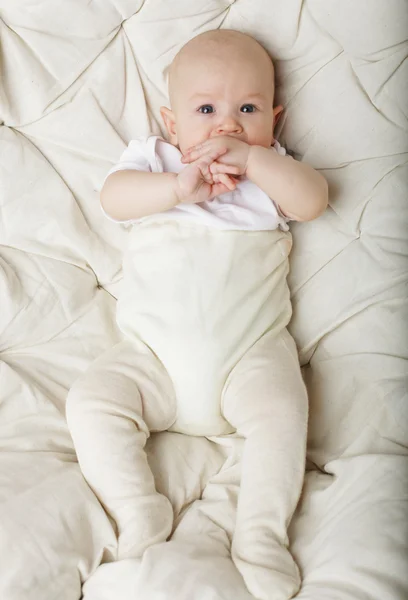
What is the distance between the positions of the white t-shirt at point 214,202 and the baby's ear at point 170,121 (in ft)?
0.11

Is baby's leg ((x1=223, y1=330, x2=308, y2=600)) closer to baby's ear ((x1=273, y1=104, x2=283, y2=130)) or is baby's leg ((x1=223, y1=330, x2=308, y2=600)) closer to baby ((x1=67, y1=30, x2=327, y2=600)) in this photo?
baby ((x1=67, y1=30, x2=327, y2=600))

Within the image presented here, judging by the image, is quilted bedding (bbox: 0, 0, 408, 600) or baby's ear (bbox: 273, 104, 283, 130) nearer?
quilted bedding (bbox: 0, 0, 408, 600)

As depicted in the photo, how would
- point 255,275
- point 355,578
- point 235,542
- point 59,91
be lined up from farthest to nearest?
point 59,91 → point 255,275 → point 235,542 → point 355,578

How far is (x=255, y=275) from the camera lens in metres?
1.19

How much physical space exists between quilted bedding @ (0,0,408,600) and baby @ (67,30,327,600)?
0.20ft

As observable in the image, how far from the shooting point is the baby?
1.07 metres

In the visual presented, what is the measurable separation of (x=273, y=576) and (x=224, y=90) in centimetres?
82

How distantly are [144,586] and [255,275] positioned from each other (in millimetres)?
557

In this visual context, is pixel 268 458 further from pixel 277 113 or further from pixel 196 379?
pixel 277 113

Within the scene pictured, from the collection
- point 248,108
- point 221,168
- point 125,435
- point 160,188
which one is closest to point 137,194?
point 160,188

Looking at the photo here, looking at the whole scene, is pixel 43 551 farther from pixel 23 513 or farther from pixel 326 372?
Result: pixel 326 372

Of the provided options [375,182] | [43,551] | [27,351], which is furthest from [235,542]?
[375,182]

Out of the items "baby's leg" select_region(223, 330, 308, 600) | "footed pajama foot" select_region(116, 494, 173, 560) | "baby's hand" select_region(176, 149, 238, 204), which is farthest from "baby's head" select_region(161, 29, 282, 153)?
"footed pajama foot" select_region(116, 494, 173, 560)

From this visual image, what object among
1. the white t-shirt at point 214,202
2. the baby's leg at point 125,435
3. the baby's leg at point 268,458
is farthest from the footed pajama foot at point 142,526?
the white t-shirt at point 214,202
